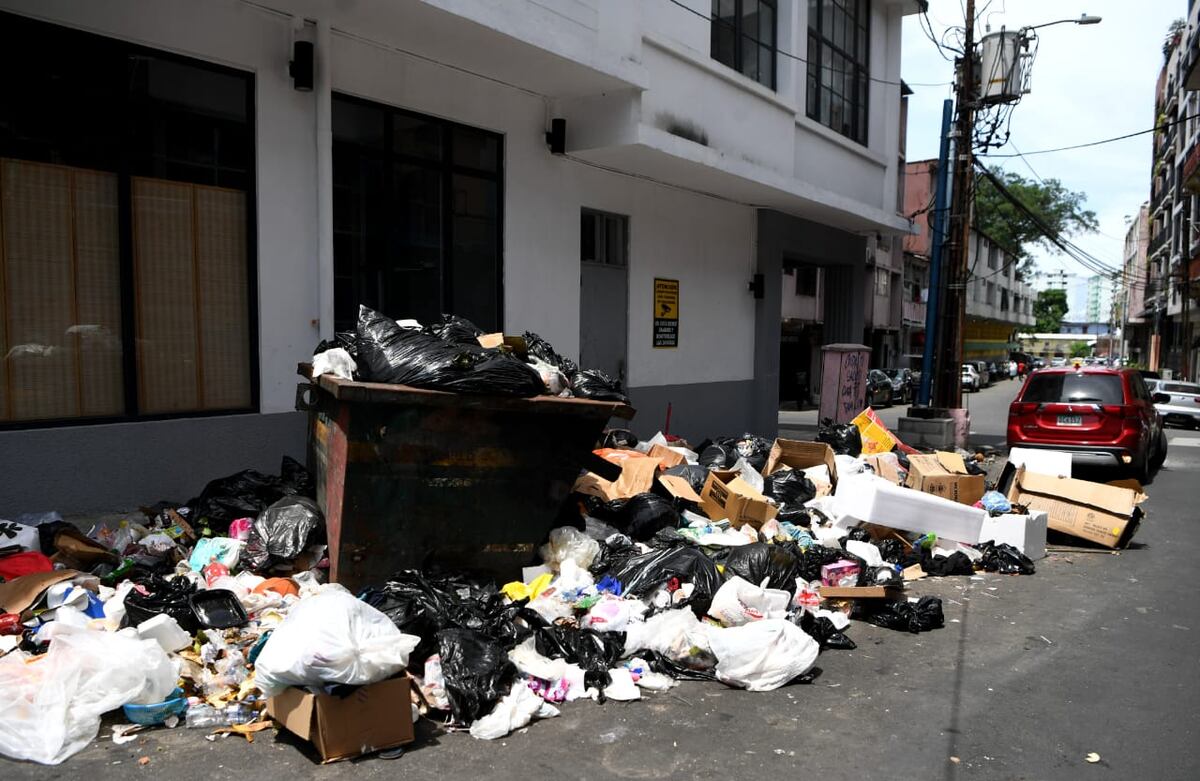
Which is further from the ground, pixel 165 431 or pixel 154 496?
pixel 165 431

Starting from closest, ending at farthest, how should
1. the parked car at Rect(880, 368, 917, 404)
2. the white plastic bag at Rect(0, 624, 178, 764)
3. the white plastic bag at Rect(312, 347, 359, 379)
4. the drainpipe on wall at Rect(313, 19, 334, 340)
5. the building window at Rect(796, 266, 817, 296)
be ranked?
the white plastic bag at Rect(0, 624, 178, 764) < the white plastic bag at Rect(312, 347, 359, 379) < the drainpipe on wall at Rect(313, 19, 334, 340) < the parked car at Rect(880, 368, 917, 404) < the building window at Rect(796, 266, 817, 296)

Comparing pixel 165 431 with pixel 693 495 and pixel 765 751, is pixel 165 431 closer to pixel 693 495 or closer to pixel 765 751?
pixel 693 495

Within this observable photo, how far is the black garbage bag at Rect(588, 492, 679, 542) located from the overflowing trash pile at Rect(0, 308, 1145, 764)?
0.06 feet

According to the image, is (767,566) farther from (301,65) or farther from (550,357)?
(301,65)

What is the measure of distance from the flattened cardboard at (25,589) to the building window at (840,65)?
39.8 ft

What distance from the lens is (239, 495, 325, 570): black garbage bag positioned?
4.87 metres

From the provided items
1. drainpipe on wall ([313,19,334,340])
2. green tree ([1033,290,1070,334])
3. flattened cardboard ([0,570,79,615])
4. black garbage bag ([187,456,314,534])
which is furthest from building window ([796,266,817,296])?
green tree ([1033,290,1070,334])

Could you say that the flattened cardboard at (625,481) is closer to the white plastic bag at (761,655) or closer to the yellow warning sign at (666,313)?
the white plastic bag at (761,655)

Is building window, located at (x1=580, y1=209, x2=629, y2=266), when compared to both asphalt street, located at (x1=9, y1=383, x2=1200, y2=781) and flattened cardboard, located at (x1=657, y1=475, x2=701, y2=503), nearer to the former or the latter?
flattened cardboard, located at (x1=657, y1=475, x2=701, y2=503)

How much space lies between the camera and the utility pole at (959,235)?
13586 millimetres

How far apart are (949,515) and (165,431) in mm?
6205

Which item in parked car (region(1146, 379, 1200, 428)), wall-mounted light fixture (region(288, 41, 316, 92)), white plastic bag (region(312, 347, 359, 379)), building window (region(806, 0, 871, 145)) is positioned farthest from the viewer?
parked car (region(1146, 379, 1200, 428))

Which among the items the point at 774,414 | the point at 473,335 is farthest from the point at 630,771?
the point at 774,414

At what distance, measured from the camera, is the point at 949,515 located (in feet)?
21.8
